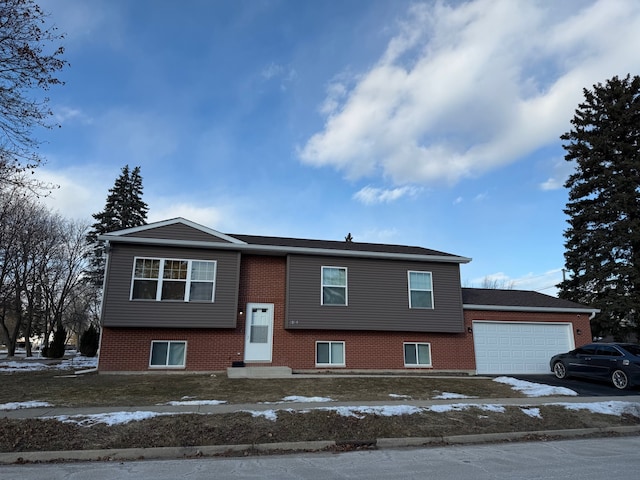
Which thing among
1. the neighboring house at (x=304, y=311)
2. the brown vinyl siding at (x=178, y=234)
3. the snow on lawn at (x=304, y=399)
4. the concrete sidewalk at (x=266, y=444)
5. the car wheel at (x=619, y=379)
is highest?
the brown vinyl siding at (x=178, y=234)

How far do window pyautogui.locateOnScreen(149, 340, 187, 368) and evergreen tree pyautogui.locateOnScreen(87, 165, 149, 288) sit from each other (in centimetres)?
2478

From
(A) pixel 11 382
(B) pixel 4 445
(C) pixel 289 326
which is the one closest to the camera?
(B) pixel 4 445

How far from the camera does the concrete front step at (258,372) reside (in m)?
13.6

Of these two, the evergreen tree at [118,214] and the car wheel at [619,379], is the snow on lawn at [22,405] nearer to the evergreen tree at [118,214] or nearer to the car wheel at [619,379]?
the car wheel at [619,379]

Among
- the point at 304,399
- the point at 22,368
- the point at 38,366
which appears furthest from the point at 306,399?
the point at 38,366

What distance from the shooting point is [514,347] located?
57.3ft

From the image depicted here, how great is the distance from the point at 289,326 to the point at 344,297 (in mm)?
2366

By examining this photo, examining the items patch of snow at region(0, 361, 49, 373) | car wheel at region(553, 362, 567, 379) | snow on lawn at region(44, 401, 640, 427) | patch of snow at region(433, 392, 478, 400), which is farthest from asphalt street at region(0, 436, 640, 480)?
patch of snow at region(0, 361, 49, 373)

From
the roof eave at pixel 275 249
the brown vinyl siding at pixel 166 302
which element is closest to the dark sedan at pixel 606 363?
the roof eave at pixel 275 249

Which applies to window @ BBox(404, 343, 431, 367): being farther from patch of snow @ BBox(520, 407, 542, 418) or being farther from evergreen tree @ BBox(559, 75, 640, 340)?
evergreen tree @ BBox(559, 75, 640, 340)

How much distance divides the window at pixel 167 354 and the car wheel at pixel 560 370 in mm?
13502

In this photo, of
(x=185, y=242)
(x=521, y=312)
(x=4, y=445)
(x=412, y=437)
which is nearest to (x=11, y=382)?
(x=185, y=242)

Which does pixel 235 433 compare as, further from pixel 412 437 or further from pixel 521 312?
pixel 521 312

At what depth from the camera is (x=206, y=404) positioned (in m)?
9.22
